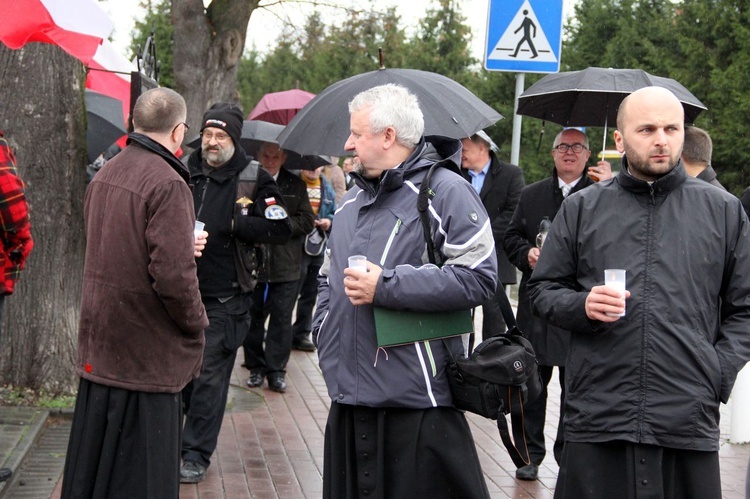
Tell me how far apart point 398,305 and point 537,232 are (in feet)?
9.90

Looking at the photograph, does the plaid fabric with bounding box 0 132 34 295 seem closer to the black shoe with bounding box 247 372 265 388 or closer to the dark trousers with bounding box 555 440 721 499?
the dark trousers with bounding box 555 440 721 499

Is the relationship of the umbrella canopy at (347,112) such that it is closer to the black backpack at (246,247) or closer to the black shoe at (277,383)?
the black backpack at (246,247)

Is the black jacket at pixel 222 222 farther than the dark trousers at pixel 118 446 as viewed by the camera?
Yes

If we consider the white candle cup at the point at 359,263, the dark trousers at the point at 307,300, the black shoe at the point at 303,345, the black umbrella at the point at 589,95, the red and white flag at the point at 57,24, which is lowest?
the black shoe at the point at 303,345

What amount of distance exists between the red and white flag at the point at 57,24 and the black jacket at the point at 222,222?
944mm

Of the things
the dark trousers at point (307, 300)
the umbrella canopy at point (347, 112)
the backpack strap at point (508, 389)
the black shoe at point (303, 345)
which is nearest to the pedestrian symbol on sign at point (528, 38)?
the umbrella canopy at point (347, 112)

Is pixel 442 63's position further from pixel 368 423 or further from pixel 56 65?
pixel 368 423

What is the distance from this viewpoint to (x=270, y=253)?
29.4 feet

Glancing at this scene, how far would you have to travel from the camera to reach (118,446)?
183 inches

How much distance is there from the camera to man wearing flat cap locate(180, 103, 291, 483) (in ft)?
20.8

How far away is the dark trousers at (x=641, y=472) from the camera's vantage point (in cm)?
→ 360

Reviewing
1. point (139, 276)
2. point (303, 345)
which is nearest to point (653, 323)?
point (139, 276)

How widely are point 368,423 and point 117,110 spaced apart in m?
9.12

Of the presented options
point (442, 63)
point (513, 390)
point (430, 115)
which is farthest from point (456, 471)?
point (442, 63)
